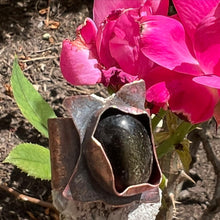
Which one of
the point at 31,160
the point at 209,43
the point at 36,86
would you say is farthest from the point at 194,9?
the point at 36,86

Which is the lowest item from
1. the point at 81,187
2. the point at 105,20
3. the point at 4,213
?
the point at 4,213

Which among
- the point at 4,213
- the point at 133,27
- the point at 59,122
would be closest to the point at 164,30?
the point at 133,27

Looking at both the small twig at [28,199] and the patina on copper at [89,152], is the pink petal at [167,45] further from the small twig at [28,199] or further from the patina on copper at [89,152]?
the small twig at [28,199]

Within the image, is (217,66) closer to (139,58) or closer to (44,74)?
(139,58)

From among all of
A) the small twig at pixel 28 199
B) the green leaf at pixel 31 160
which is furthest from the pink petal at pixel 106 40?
the small twig at pixel 28 199

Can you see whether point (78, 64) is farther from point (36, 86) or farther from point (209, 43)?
point (36, 86)

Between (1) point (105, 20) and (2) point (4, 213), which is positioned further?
(2) point (4, 213)
